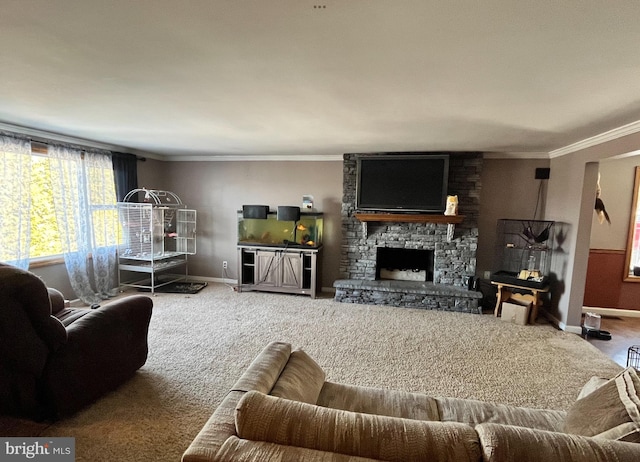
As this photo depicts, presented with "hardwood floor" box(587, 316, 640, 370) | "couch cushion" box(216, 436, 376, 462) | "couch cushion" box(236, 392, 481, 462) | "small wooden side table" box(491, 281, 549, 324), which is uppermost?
"couch cushion" box(236, 392, 481, 462)

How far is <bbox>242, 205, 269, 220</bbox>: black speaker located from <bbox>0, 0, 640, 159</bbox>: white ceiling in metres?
1.89

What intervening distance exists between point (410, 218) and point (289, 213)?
Answer: 1.84m

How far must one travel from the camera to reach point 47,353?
1.96m

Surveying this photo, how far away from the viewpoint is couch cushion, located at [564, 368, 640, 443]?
1.09 metres

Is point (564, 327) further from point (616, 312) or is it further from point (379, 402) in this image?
point (379, 402)

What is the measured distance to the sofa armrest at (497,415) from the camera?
1530mm

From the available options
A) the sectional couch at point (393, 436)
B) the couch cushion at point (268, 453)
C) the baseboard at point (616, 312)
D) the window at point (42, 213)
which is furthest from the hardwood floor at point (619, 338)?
the window at point (42, 213)

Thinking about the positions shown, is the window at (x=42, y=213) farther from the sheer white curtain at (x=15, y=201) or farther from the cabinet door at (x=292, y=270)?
the cabinet door at (x=292, y=270)

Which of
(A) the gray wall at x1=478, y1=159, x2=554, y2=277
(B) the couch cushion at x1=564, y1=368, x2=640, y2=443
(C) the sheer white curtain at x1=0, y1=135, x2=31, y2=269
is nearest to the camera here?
(B) the couch cushion at x1=564, y1=368, x2=640, y2=443

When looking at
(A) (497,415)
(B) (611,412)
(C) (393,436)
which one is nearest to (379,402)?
(A) (497,415)

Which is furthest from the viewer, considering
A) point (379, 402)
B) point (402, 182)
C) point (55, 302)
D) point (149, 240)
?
point (149, 240)

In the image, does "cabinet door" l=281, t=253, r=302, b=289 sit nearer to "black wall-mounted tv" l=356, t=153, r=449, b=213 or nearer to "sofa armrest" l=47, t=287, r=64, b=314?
"black wall-mounted tv" l=356, t=153, r=449, b=213

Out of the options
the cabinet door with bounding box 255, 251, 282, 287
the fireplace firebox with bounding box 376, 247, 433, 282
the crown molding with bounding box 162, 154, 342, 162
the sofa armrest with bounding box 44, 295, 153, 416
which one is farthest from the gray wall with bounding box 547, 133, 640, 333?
the sofa armrest with bounding box 44, 295, 153, 416

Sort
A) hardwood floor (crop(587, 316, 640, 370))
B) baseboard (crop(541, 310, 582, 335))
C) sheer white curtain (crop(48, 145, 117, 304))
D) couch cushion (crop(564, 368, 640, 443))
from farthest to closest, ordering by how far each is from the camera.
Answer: sheer white curtain (crop(48, 145, 117, 304))
baseboard (crop(541, 310, 582, 335))
hardwood floor (crop(587, 316, 640, 370))
couch cushion (crop(564, 368, 640, 443))
